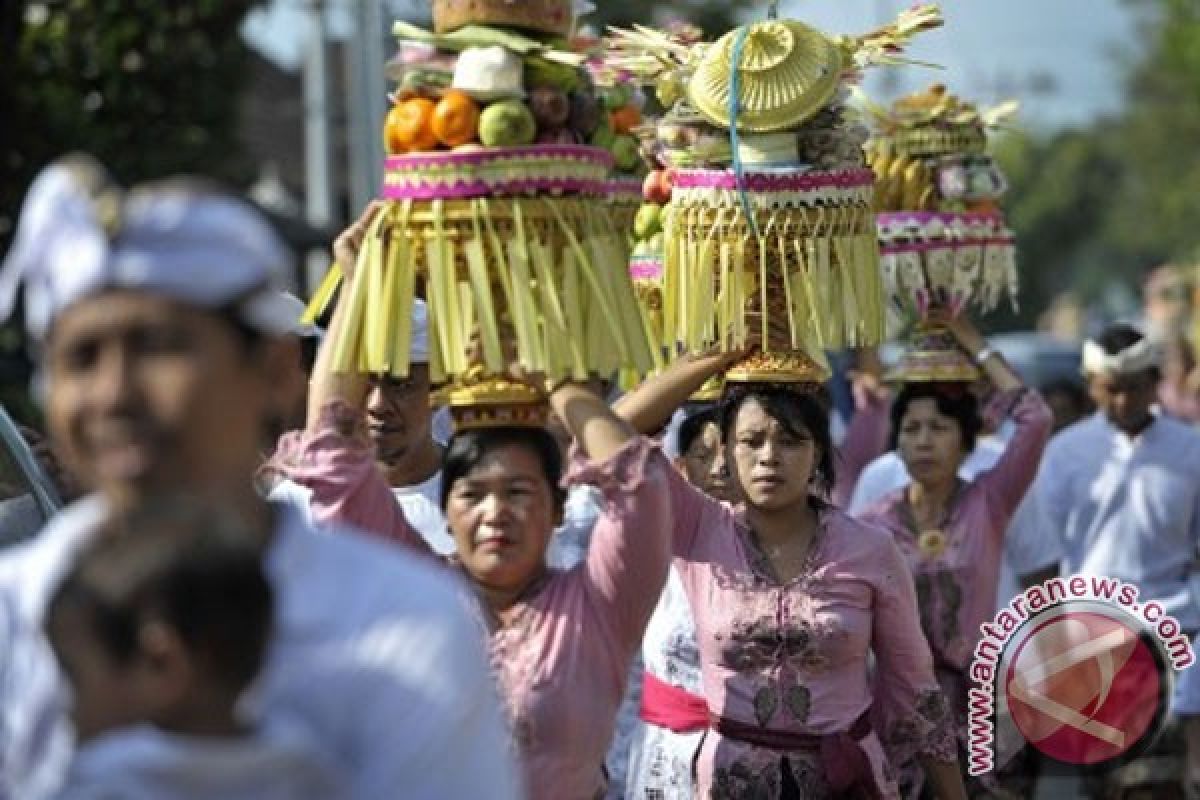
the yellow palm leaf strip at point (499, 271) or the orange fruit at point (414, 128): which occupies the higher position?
the orange fruit at point (414, 128)

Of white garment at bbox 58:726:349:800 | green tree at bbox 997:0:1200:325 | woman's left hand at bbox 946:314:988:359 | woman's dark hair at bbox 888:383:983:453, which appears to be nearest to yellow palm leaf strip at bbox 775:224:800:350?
woman's left hand at bbox 946:314:988:359

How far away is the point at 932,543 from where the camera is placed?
912cm

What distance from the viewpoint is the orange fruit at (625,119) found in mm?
8456

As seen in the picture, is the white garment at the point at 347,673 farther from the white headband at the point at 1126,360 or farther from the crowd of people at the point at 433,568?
the white headband at the point at 1126,360

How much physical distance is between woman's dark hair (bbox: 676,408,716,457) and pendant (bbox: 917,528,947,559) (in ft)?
4.02

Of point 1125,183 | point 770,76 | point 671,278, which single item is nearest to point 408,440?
point 671,278

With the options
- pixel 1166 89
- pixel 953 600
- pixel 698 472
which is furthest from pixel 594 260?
pixel 1166 89

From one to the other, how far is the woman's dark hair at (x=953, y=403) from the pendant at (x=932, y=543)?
44 cm

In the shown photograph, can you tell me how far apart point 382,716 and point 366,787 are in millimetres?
80

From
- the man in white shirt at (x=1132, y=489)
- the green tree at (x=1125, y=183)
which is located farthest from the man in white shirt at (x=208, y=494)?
the green tree at (x=1125, y=183)

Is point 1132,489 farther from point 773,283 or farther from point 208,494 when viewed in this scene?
point 208,494

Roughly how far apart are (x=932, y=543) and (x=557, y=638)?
423 centimetres

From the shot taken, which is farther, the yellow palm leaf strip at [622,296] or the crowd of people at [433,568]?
the yellow palm leaf strip at [622,296]

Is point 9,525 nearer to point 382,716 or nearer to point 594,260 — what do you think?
point 594,260
